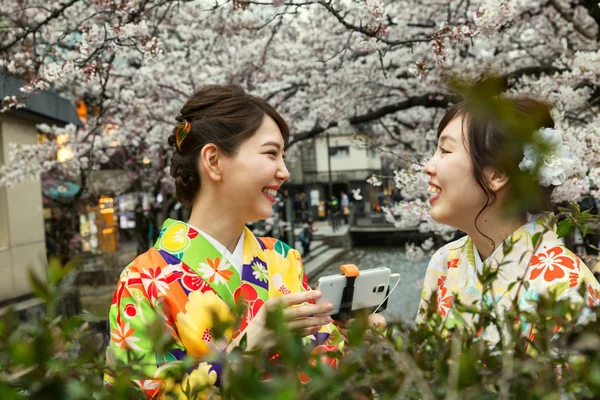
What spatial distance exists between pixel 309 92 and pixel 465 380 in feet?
27.5

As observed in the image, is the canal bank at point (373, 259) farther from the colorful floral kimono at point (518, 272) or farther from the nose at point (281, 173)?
the nose at point (281, 173)

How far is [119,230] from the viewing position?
16.3 m

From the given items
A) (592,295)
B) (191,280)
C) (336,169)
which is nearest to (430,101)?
(592,295)

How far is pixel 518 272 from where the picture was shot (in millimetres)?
1676

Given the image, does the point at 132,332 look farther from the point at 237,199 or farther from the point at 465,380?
the point at 465,380

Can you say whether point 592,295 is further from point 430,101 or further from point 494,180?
point 430,101

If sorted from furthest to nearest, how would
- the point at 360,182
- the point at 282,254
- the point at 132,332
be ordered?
the point at 360,182 < the point at 282,254 < the point at 132,332

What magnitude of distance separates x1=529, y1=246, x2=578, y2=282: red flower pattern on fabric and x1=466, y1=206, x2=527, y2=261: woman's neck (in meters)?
0.16

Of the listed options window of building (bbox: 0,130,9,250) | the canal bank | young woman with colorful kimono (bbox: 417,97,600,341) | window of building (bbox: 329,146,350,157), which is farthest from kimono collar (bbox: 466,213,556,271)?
window of building (bbox: 329,146,350,157)

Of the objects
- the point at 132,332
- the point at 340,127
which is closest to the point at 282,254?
the point at 132,332

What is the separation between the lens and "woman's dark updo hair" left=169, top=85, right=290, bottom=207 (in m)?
1.98

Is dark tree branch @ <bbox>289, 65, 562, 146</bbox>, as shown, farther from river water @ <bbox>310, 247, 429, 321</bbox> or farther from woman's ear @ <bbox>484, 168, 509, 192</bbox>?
woman's ear @ <bbox>484, 168, 509, 192</bbox>

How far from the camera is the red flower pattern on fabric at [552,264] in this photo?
1.59 metres

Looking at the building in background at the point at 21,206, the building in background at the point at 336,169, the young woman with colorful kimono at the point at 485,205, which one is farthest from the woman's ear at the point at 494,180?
the building in background at the point at 336,169
